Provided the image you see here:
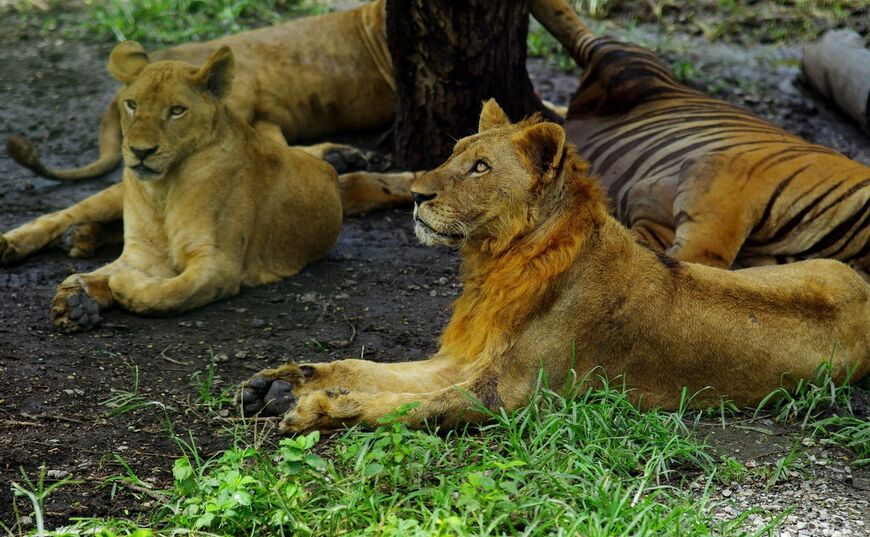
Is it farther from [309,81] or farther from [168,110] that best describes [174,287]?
[309,81]

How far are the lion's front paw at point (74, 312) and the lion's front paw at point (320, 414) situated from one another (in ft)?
5.16

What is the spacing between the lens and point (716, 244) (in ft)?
20.2

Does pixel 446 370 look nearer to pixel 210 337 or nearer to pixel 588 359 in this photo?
pixel 588 359

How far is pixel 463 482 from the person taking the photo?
4008 millimetres

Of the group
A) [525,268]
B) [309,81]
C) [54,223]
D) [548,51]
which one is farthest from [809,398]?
[548,51]

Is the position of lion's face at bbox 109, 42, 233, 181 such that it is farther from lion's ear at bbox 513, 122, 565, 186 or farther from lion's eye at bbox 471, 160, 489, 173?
lion's ear at bbox 513, 122, 565, 186

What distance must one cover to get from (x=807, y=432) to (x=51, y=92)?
6.52 m

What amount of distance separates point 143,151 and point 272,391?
177cm

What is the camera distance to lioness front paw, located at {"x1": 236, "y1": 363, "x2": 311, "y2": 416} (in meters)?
4.68

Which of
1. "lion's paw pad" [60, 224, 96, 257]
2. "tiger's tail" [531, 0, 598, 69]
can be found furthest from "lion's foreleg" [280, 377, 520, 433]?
"tiger's tail" [531, 0, 598, 69]

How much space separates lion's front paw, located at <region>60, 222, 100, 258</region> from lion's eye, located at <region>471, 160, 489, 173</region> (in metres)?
2.76

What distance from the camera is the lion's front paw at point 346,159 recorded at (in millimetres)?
7996

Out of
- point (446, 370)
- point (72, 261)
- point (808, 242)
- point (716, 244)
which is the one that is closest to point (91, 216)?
point (72, 261)

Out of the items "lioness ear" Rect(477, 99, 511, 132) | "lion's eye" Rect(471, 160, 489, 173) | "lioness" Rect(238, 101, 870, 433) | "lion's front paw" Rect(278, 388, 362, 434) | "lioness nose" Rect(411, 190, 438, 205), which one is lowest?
"lion's front paw" Rect(278, 388, 362, 434)
